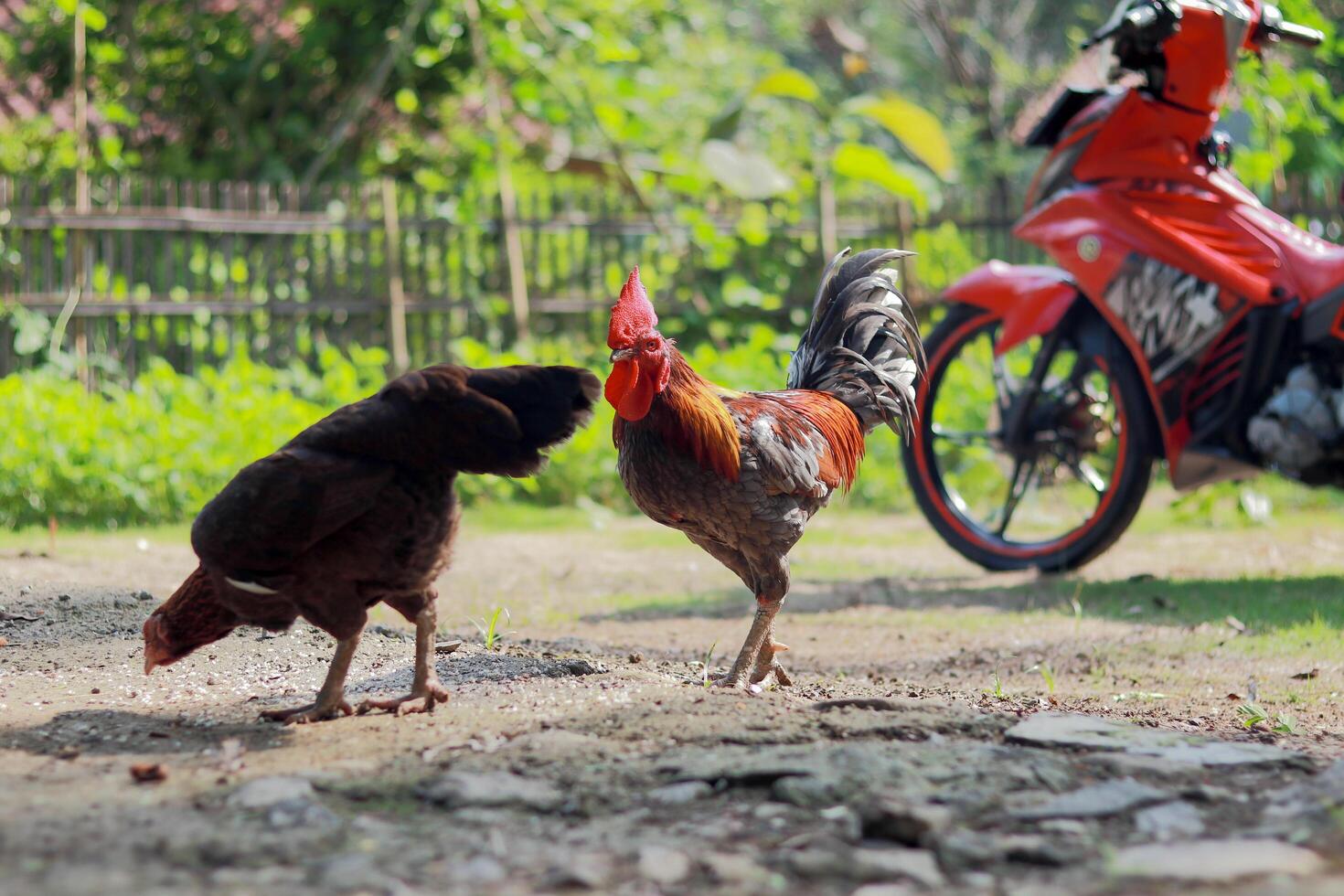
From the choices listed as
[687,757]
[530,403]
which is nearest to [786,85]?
[530,403]

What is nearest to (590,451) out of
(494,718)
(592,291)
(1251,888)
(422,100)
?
(592,291)

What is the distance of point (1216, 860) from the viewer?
2.42 meters

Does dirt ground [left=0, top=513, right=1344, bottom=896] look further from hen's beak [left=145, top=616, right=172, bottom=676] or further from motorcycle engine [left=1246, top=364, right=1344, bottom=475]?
motorcycle engine [left=1246, top=364, right=1344, bottom=475]

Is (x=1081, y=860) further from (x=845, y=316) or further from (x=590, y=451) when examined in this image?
(x=590, y=451)

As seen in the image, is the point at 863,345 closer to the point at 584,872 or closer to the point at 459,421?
the point at 459,421

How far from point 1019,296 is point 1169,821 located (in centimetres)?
432

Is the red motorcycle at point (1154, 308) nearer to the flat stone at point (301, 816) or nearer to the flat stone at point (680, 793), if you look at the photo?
the flat stone at point (680, 793)

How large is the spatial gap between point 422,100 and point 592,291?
2.61m

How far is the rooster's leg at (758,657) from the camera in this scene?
4184 mm

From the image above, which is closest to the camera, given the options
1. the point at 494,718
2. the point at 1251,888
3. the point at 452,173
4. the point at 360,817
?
the point at 1251,888

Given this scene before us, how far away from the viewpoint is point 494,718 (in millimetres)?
3588

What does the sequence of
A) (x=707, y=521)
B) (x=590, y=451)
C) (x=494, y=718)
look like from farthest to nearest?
(x=590, y=451), (x=707, y=521), (x=494, y=718)

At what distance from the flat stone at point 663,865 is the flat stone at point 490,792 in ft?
1.21

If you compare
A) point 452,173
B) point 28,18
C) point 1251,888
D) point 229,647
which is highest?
point 28,18
